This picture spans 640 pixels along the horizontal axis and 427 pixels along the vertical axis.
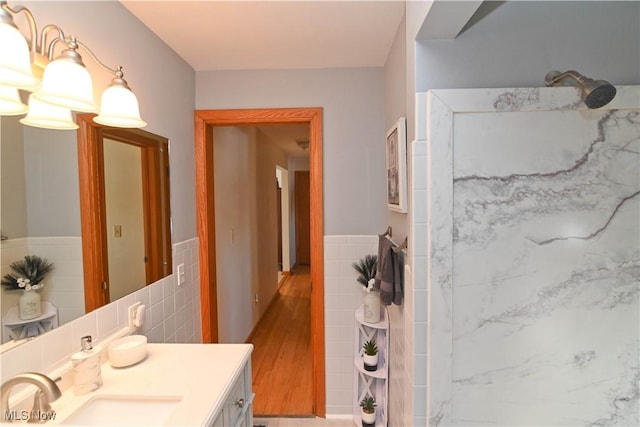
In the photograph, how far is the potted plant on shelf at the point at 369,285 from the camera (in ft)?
5.88

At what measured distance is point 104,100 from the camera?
1078mm

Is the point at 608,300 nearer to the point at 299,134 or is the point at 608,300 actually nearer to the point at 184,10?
the point at 184,10

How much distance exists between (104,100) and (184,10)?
0.61 metres

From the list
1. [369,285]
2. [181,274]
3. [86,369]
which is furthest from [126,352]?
[369,285]

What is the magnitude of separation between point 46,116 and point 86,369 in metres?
0.80

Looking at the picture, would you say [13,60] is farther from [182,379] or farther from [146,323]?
[146,323]

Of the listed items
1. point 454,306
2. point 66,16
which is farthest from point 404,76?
point 66,16

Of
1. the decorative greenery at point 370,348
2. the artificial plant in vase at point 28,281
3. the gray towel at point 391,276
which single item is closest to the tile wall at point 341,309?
the decorative greenery at point 370,348

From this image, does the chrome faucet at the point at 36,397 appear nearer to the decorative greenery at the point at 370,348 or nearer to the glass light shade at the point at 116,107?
the glass light shade at the point at 116,107

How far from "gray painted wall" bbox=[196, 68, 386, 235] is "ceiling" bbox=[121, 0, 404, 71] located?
7 centimetres

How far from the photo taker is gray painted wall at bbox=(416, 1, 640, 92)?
3.72ft

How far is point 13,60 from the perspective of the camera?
2.42ft

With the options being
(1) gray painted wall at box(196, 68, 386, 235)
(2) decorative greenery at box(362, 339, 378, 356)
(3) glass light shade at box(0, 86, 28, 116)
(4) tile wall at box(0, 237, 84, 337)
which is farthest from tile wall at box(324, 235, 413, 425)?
(3) glass light shade at box(0, 86, 28, 116)
